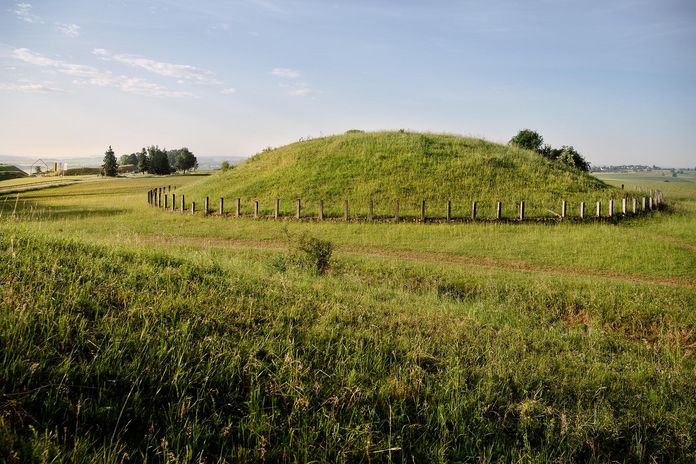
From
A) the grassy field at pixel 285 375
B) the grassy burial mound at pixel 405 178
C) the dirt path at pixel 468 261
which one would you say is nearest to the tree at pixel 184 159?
the grassy burial mound at pixel 405 178

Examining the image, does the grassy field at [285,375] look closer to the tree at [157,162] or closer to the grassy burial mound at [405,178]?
the grassy burial mound at [405,178]

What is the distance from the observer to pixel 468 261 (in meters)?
20.6

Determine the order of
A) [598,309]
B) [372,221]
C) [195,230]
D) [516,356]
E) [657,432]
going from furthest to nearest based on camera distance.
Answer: [372,221]
[195,230]
[598,309]
[516,356]
[657,432]

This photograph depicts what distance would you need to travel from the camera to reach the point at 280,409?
388cm

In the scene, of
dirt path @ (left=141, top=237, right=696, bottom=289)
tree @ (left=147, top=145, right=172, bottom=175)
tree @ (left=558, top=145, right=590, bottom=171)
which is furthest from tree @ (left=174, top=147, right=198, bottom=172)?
dirt path @ (left=141, top=237, right=696, bottom=289)

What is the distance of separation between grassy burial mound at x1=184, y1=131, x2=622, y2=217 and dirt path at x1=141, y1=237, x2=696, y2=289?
979cm

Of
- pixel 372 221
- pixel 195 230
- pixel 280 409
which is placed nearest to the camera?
pixel 280 409

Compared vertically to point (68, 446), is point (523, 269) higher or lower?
lower

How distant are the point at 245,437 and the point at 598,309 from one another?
12704 mm

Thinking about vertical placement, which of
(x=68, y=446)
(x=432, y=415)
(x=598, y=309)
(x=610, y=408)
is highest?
(x=68, y=446)

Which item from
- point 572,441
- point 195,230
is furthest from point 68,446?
point 195,230

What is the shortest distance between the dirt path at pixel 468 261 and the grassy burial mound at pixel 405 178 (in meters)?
9.79

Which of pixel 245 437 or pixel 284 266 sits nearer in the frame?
pixel 245 437

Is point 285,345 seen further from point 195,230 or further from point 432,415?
point 195,230
